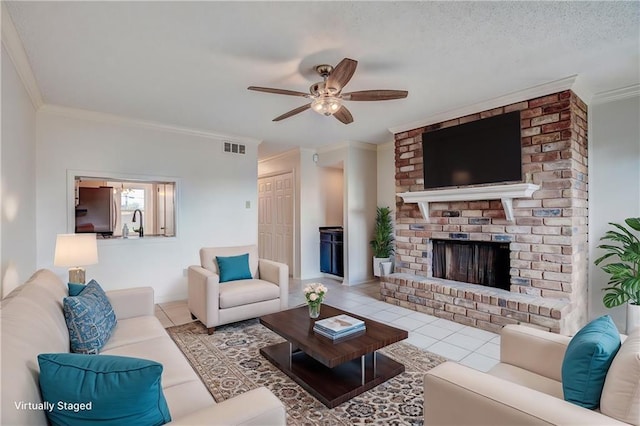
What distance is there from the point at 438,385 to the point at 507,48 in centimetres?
248

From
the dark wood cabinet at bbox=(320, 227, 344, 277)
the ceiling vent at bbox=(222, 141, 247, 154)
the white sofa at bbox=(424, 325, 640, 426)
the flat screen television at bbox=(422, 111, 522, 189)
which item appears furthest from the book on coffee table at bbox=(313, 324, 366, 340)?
the ceiling vent at bbox=(222, 141, 247, 154)

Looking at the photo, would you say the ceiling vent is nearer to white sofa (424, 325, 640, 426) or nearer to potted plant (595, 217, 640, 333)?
white sofa (424, 325, 640, 426)

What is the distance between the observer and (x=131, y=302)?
2.45 meters

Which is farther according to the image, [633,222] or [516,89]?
[516,89]

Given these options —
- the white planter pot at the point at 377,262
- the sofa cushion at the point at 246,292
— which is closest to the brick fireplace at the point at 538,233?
the white planter pot at the point at 377,262

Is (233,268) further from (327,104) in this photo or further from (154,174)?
(327,104)

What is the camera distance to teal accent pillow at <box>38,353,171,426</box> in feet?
3.12

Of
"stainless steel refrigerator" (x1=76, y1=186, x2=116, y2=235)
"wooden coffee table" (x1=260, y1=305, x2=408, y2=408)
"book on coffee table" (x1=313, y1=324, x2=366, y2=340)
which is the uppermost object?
"stainless steel refrigerator" (x1=76, y1=186, x2=116, y2=235)

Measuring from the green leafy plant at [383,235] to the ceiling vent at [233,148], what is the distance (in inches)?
103

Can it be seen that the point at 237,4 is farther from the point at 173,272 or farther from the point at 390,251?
the point at 390,251

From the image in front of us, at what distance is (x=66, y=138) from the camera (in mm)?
3709

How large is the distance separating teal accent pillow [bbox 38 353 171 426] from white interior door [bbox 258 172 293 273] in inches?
204

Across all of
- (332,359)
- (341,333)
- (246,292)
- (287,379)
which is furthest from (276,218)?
(332,359)

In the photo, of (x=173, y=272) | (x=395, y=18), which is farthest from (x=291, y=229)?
(x=395, y=18)
